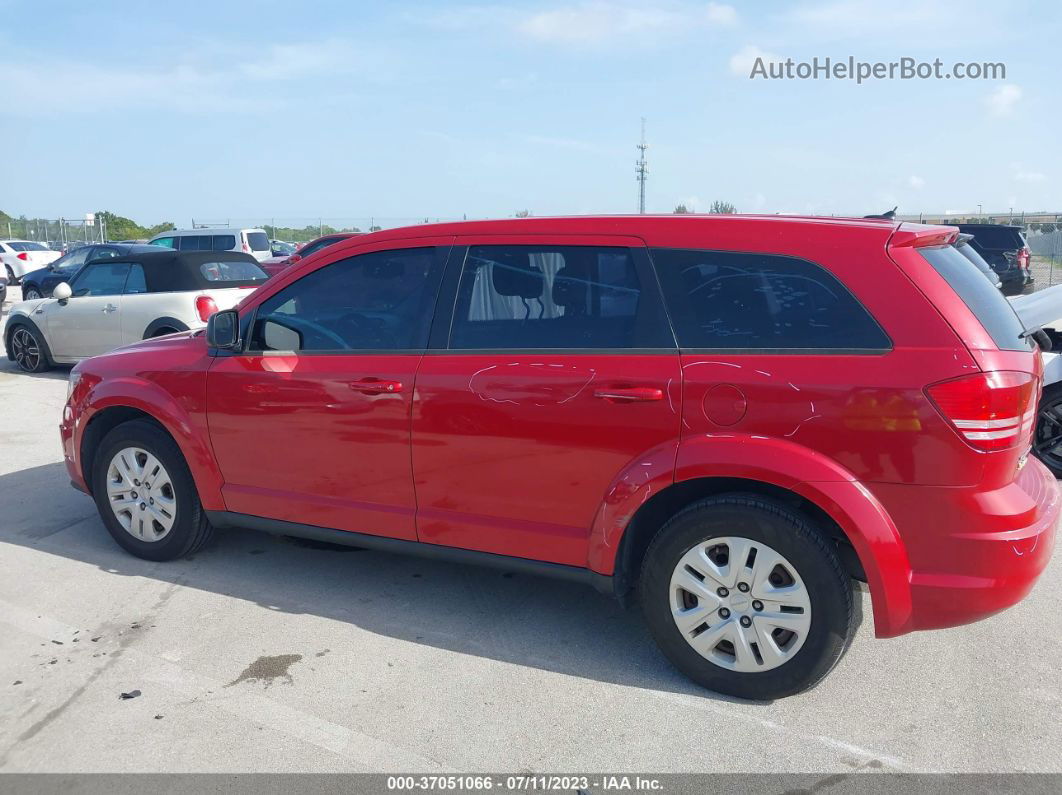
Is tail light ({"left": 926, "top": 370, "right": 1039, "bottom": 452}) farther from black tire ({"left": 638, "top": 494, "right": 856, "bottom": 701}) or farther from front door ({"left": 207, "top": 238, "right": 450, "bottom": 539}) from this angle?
front door ({"left": 207, "top": 238, "right": 450, "bottom": 539})

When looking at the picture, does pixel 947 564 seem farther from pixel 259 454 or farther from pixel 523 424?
pixel 259 454

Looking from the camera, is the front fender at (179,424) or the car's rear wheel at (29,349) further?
the car's rear wheel at (29,349)

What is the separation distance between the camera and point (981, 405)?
303 centimetres

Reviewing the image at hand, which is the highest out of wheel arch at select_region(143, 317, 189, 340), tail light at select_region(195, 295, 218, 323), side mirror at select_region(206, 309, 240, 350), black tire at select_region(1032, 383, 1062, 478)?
side mirror at select_region(206, 309, 240, 350)

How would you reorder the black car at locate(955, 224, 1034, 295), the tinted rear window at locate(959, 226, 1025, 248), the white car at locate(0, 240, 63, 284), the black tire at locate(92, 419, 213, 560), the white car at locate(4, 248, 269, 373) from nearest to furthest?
the black tire at locate(92, 419, 213, 560) < the white car at locate(4, 248, 269, 373) < the black car at locate(955, 224, 1034, 295) < the tinted rear window at locate(959, 226, 1025, 248) < the white car at locate(0, 240, 63, 284)

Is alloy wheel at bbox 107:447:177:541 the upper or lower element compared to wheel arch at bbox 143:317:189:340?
lower

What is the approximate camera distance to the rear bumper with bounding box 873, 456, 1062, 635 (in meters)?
3.10

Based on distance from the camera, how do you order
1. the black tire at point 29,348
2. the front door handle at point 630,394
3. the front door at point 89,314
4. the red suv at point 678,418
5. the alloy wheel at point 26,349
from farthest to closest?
the alloy wheel at point 26,349 → the black tire at point 29,348 → the front door at point 89,314 → the front door handle at point 630,394 → the red suv at point 678,418

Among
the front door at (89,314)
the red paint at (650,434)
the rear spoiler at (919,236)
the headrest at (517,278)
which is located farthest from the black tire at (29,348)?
the rear spoiler at (919,236)

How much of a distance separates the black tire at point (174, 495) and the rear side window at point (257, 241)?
19.9 metres

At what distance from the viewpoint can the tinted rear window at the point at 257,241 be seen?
23906 mm

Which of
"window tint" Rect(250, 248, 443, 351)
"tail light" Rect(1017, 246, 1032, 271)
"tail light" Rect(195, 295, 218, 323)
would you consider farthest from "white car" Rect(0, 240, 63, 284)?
"window tint" Rect(250, 248, 443, 351)

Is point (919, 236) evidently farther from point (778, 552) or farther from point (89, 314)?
point (89, 314)

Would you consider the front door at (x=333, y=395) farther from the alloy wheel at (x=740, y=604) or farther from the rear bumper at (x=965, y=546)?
the rear bumper at (x=965, y=546)
